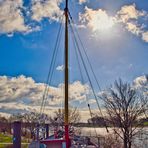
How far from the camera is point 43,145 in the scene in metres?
17.5

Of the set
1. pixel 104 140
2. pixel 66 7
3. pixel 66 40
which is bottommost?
pixel 104 140

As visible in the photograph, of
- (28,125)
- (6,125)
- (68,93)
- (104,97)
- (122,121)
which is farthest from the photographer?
(6,125)

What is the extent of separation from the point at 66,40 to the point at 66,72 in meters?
1.75

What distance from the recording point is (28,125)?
73.3 m

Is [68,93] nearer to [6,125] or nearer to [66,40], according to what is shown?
[66,40]

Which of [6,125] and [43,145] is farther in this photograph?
[6,125]

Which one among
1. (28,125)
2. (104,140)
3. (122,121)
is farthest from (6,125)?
(122,121)

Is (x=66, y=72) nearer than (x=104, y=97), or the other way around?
(x=66, y=72)

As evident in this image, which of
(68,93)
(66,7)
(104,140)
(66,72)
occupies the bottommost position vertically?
(104,140)

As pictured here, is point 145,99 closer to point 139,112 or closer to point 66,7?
point 139,112

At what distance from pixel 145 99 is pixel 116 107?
3.51 meters

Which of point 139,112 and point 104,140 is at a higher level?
point 139,112

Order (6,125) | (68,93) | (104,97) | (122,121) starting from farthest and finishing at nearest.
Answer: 1. (6,125)
2. (104,97)
3. (122,121)
4. (68,93)

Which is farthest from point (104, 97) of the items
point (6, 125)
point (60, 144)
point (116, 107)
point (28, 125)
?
point (6, 125)
